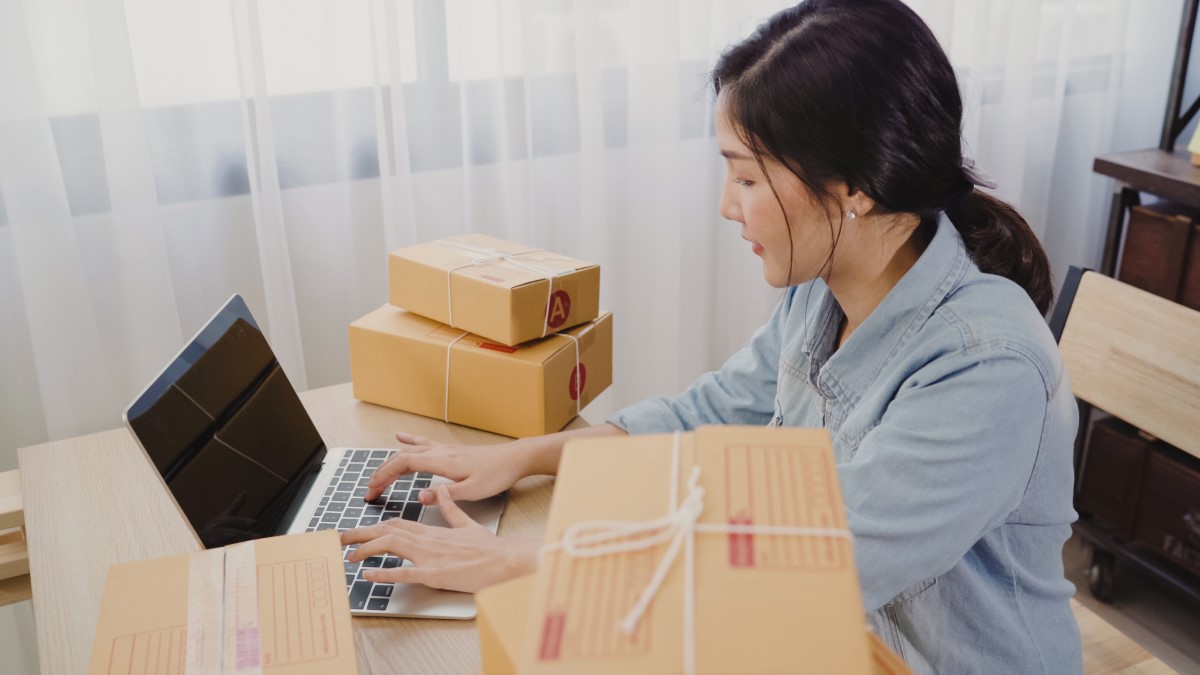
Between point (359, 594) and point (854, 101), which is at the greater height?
point (854, 101)

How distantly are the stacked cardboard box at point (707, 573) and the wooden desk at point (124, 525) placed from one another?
28cm

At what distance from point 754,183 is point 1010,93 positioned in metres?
1.60

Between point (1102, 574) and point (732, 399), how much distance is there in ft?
3.79

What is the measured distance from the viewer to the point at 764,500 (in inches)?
22.2

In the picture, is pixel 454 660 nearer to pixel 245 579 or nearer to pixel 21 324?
pixel 245 579

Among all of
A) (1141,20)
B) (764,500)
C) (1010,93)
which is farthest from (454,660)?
(1141,20)

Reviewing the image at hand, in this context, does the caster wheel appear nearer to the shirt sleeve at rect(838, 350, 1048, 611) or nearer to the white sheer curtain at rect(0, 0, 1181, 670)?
the white sheer curtain at rect(0, 0, 1181, 670)

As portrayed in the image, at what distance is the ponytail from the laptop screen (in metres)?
0.73

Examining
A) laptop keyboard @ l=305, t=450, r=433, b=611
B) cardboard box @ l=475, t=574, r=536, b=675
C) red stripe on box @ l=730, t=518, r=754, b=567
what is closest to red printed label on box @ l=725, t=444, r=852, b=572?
red stripe on box @ l=730, t=518, r=754, b=567

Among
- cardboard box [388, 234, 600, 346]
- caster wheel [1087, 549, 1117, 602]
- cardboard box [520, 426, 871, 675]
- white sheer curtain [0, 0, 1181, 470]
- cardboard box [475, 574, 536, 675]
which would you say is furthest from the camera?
caster wheel [1087, 549, 1117, 602]

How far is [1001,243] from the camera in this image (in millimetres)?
1046

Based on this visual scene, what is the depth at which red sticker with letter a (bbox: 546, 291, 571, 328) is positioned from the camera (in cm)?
122

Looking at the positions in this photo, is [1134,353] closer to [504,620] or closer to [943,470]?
[943,470]

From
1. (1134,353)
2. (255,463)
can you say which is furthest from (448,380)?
(1134,353)
